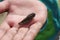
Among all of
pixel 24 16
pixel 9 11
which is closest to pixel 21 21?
pixel 24 16

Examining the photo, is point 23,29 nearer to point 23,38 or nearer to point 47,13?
point 23,38

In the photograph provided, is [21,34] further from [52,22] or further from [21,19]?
[52,22]

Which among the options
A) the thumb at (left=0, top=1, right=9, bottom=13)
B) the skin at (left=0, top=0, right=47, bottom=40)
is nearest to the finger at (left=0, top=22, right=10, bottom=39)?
the skin at (left=0, top=0, right=47, bottom=40)

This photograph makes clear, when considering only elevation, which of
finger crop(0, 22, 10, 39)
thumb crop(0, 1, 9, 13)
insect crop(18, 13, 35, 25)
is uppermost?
thumb crop(0, 1, 9, 13)

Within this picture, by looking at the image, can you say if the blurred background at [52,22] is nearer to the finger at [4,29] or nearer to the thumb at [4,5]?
the thumb at [4,5]

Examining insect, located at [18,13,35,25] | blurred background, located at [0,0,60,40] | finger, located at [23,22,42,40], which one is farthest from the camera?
blurred background, located at [0,0,60,40]

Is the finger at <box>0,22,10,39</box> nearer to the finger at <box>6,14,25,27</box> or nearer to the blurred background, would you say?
the finger at <box>6,14,25,27</box>
